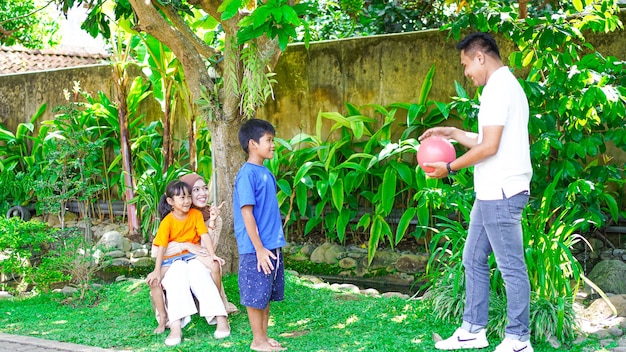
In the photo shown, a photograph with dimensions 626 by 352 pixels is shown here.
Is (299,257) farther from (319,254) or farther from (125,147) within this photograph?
(125,147)

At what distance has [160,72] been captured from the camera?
777cm

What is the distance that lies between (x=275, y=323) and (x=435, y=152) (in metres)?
1.54

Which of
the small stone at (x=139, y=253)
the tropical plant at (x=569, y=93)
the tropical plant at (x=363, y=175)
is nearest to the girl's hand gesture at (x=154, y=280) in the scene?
the tropical plant at (x=569, y=93)

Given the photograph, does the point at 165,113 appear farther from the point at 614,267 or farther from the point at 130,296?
the point at 614,267

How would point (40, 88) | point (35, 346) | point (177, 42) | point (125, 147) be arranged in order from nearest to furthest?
point (35, 346) → point (177, 42) → point (125, 147) → point (40, 88)

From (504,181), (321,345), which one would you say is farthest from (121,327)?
(504,181)

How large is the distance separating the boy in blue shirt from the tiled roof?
28.5 feet

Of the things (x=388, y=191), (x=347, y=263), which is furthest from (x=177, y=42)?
(x=347, y=263)

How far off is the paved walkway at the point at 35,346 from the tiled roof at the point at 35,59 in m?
8.19

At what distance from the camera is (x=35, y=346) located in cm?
431

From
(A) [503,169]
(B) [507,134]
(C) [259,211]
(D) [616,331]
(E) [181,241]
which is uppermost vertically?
(B) [507,134]

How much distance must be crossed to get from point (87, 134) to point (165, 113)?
1101 millimetres

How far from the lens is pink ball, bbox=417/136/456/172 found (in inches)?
154

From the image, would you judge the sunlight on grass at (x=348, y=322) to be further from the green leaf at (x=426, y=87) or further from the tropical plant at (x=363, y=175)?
the green leaf at (x=426, y=87)
